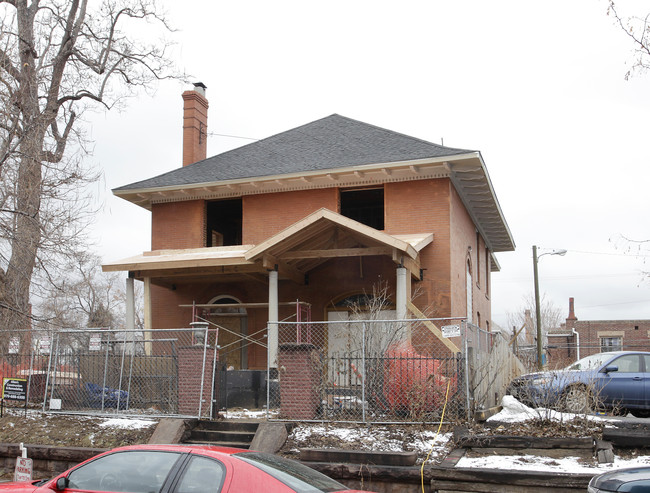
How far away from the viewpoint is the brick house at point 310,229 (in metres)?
17.5

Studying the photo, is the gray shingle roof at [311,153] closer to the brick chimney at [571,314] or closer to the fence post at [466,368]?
the fence post at [466,368]

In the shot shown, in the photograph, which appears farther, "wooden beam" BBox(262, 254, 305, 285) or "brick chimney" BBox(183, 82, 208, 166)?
"brick chimney" BBox(183, 82, 208, 166)

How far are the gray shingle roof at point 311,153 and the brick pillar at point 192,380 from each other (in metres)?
8.07

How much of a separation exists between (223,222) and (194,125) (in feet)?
12.4

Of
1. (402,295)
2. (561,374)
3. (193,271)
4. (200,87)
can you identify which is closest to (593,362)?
(561,374)

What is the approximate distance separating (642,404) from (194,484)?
33.9ft

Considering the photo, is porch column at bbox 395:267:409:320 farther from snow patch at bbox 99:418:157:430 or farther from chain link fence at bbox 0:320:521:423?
snow patch at bbox 99:418:157:430

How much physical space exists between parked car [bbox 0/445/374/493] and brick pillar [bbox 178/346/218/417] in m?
5.87

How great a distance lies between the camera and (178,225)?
70.9 ft

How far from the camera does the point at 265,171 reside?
20.2m

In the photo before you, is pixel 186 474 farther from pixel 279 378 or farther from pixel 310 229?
pixel 310 229

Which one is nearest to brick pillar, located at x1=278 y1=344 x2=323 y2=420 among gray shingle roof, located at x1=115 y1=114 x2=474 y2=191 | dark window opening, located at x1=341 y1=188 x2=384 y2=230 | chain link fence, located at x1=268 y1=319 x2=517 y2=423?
chain link fence, located at x1=268 y1=319 x2=517 y2=423

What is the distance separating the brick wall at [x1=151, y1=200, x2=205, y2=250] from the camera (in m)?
21.3

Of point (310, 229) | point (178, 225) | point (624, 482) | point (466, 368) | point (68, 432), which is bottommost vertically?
point (68, 432)
